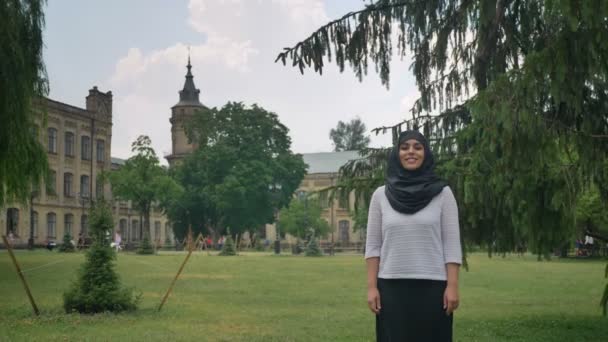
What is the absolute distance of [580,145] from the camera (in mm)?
6383

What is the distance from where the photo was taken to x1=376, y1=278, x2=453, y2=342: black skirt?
4125 mm

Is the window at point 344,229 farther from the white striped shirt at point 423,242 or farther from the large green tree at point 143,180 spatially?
the white striped shirt at point 423,242

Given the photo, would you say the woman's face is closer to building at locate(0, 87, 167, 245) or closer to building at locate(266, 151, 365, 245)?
building at locate(0, 87, 167, 245)

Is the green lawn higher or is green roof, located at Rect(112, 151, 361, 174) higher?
green roof, located at Rect(112, 151, 361, 174)

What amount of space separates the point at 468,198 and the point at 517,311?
5.50 meters

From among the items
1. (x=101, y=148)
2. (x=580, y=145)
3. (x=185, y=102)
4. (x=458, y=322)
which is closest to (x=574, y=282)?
(x=458, y=322)

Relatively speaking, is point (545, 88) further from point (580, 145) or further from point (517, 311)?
point (517, 311)

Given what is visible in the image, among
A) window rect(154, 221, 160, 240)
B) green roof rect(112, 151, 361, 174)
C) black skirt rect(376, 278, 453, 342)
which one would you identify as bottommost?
black skirt rect(376, 278, 453, 342)

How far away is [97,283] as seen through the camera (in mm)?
11578

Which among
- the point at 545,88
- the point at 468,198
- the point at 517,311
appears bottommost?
the point at 517,311

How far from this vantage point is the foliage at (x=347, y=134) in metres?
89.2

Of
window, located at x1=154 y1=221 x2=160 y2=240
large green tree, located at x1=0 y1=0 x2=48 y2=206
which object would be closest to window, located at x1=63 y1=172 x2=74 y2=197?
window, located at x1=154 y1=221 x2=160 y2=240

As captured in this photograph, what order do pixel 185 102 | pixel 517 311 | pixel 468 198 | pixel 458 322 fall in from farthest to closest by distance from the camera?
pixel 185 102
pixel 517 311
pixel 458 322
pixel 468 198

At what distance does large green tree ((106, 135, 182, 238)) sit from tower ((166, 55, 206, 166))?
25.0 metres
